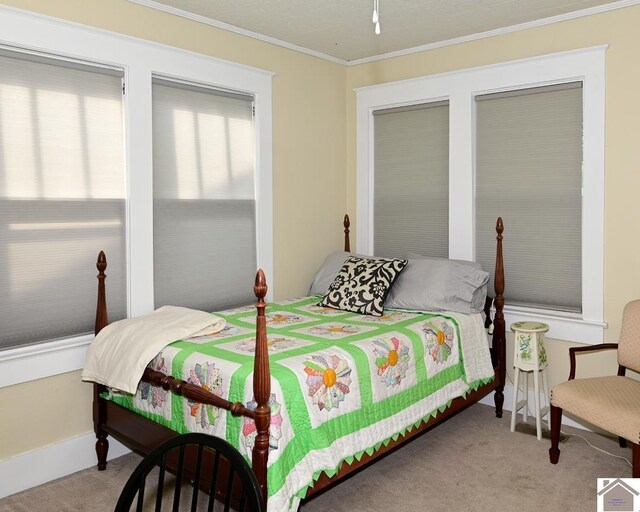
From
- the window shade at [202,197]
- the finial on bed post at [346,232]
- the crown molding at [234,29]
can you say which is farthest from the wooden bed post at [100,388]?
the finial on bed post at [346,232]

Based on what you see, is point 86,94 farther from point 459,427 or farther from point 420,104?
point 459,427

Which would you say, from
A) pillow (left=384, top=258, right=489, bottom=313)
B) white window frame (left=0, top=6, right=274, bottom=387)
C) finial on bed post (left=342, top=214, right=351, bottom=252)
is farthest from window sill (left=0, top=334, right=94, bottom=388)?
finial on bed post (left=342, top=214, right=351, bottom=252)

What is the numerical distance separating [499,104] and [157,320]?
8.70ft

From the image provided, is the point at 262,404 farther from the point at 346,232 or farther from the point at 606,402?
the point at 346,232

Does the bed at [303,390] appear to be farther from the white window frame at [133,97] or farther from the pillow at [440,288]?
the white window frame at [133,97]

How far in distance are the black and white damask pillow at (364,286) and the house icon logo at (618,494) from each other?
1471 millimetres

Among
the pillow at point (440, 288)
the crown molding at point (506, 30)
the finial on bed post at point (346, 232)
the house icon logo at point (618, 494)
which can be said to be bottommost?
the house icon logo at point (618, 494)

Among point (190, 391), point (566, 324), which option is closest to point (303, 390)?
point (190, 391)

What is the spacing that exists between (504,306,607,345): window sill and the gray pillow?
1.16 meters

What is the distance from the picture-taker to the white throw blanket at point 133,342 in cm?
269

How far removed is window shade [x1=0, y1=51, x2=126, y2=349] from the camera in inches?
112

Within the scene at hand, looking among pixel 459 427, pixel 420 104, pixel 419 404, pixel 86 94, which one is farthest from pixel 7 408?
pixel 420 104

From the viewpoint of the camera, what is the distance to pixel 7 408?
285 centimetres

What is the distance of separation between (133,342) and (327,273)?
66.6 inches
